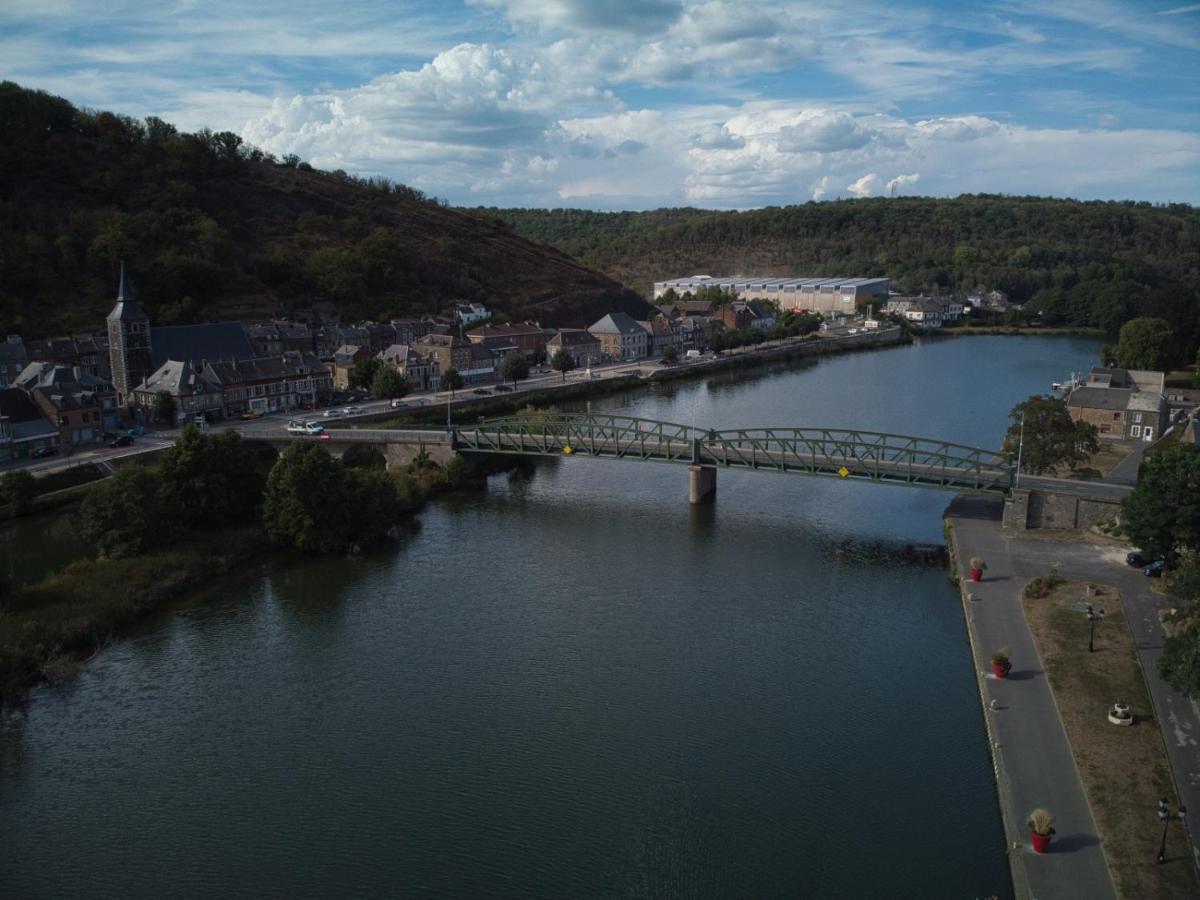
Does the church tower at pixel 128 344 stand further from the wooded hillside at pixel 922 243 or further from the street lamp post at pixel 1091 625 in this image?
the wooded hillside at pixel 922 243

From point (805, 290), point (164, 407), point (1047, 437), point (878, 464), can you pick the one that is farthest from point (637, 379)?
point (805, 290)

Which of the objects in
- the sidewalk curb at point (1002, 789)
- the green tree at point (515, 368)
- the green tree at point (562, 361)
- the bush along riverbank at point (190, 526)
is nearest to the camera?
the sidewalk curb at point (1002, 789)

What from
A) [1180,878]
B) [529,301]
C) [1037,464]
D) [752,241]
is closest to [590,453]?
[1037,464]

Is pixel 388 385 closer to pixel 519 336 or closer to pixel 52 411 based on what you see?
pixel 52 411

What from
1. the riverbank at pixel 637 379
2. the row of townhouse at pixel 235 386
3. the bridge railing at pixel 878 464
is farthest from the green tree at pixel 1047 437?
the row of townhouse at pixel 235 386

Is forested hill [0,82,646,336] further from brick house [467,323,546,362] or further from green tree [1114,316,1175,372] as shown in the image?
green tree [1114,316,1175,372]

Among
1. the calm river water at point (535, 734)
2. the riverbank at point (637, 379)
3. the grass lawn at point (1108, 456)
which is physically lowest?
the calm river water at point (535, 734)

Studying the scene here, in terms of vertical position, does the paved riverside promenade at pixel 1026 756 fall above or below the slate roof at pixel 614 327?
below
